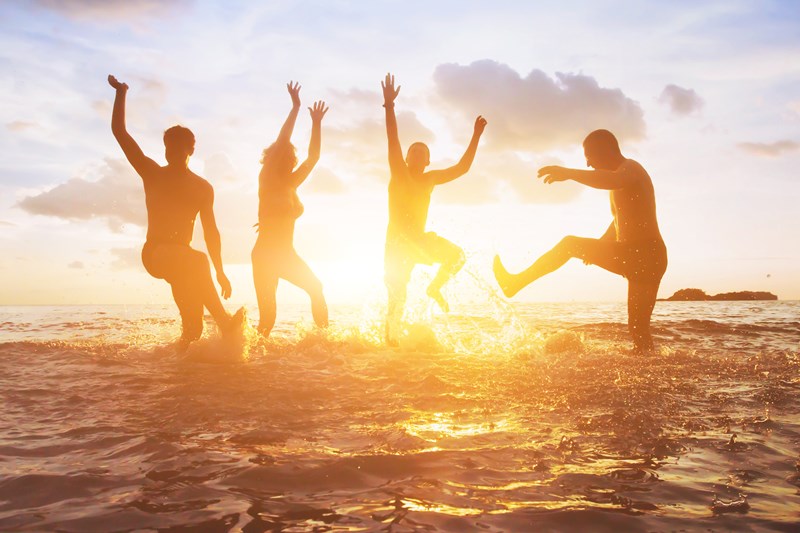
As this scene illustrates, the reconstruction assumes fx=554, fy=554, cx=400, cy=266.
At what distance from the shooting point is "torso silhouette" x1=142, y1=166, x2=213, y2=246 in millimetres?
5977

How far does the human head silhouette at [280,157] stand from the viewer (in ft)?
24.7

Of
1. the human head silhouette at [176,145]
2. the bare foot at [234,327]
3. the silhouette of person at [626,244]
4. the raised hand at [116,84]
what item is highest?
the raised hand at [116,84]

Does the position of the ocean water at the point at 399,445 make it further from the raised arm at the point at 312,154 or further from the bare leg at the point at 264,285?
the raised arm at the point at 312,154

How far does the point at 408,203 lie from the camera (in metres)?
7.31

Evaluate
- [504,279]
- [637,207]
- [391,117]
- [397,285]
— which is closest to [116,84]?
[391,117]

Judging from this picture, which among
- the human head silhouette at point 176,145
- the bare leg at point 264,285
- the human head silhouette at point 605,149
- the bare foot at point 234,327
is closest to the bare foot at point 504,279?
the human head silhouette at point 605,149

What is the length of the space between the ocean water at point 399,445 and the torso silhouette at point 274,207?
1.88 metres

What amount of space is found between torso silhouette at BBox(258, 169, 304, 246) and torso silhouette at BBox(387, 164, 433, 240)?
1.50 meters

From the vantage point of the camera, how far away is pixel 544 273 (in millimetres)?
6320

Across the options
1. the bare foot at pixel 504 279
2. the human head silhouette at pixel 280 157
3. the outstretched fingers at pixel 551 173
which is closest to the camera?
the outstretched fingers at pixel 551 173

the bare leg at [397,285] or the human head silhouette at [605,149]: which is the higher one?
the human head silhouette at [605,149]

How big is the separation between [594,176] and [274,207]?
4.21 m

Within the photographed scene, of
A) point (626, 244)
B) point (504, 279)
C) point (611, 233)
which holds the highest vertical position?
point (611, 233)

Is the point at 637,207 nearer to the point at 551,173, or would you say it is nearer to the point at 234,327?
the point at 551,173
